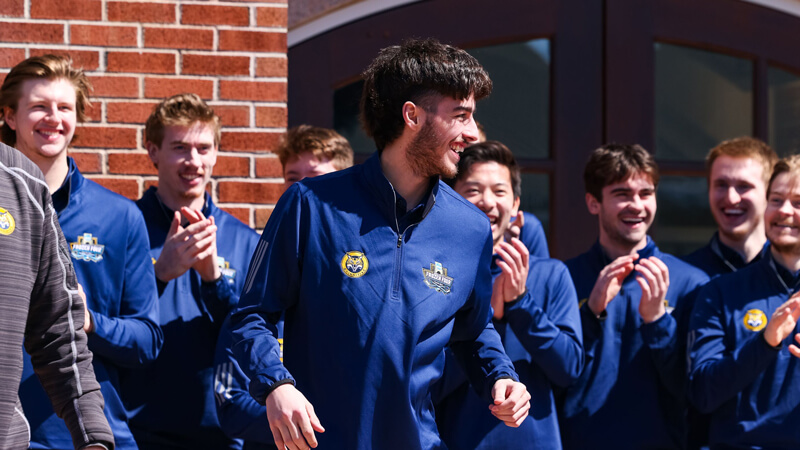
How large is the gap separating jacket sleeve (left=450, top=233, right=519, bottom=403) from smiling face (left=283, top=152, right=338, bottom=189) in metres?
1.52

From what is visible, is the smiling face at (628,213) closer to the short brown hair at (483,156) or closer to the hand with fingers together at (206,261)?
the short brown hair at (483,156)

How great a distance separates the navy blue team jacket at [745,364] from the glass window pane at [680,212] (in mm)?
1371

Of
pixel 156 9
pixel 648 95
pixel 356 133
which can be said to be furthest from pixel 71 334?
pixel 648 95

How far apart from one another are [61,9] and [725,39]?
3.51 m

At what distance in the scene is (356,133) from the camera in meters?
4.97

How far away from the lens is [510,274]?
337 centimetres

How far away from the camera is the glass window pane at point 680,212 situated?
205 inches

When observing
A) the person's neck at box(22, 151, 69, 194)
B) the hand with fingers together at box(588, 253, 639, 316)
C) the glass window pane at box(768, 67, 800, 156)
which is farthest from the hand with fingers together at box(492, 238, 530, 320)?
the glass window pane at box(768, 67, 800, 156)

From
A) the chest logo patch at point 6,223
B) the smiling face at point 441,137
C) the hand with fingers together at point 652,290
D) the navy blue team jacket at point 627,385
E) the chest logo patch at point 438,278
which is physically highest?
the smiling face at point 441,137

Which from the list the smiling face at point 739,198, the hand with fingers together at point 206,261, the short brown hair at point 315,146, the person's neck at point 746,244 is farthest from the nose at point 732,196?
the hand with fingers together at point 206,261

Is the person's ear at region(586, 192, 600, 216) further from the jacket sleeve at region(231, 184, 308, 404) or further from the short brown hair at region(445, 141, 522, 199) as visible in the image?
the jacket sleeve at region(231, 184, 308, 404)

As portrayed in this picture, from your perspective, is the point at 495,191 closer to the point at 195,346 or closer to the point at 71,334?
the point at 195,346

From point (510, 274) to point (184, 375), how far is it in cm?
134

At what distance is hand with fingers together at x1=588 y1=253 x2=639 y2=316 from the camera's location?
12.0 ft
